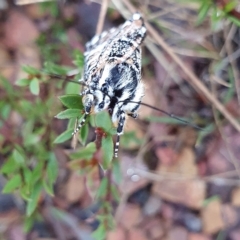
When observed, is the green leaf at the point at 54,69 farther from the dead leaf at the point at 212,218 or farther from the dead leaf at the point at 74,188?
the dead leaf at the point at 212,218

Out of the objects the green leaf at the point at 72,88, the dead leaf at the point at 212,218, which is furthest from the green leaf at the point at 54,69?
the dead leaf at the point at 212,218

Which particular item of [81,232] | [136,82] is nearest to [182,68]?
[136,82]

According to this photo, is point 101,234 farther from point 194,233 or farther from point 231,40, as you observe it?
point 231,40

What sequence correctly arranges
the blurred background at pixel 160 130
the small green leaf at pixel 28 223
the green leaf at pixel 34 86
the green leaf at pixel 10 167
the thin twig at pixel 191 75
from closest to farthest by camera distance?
the green leaf at pixel 34 86 → the green leaf at pixel 10 167 → the small green leaf at pixel 28 223 → the thin twig at pixel 191 75 → the blurred background at pixel 160 130

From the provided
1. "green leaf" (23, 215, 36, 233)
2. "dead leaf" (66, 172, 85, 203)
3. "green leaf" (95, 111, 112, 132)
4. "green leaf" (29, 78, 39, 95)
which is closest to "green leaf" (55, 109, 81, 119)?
"green leaf" (95, 111, 112, 132)

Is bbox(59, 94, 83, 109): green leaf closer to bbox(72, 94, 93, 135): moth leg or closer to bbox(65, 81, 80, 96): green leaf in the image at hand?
bbox(72, 94, 93, 135): moth leg

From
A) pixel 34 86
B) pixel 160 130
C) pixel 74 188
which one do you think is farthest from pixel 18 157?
pixel 160 130

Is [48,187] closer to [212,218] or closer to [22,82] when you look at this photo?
[22,82]
